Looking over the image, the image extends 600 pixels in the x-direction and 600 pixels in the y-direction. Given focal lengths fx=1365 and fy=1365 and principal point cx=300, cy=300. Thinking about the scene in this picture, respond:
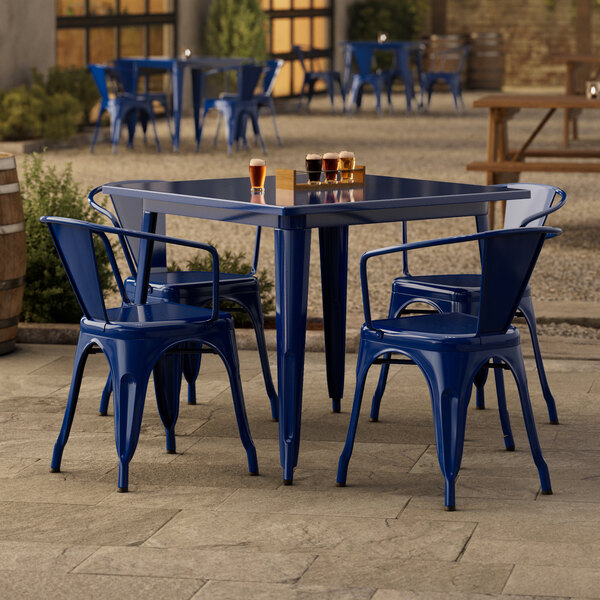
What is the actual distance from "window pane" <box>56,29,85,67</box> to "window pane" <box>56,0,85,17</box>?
17 centimetres

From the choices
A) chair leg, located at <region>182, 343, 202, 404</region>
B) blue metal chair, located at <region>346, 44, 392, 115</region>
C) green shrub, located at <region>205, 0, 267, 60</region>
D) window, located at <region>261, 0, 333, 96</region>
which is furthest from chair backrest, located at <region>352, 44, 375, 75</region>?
chair leg, located at <region>182, 343, 202, 404</region>

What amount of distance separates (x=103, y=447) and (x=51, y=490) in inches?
15.1

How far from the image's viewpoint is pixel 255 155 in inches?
437

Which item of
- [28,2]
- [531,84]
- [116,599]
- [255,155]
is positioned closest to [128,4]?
[28,2]

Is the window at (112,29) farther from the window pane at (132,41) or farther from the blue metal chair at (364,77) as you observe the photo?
the blue metal chair at (364,77)

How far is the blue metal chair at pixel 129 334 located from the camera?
3.26 metres

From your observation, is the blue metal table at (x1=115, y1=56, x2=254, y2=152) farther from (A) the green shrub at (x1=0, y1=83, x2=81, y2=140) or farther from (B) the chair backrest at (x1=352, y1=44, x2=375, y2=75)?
(B) the chair backrest at (x1=352, y1=44, x2=375, y2=75)

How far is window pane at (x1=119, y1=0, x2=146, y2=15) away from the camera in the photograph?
1439 cm

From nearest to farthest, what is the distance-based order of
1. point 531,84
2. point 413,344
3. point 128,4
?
point 413,344 → point 128,4 → point 531,84

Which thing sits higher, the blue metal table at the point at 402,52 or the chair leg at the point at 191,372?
the blue metal table at the point at 402,52

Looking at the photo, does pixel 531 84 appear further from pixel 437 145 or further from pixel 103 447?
pixel 103 447

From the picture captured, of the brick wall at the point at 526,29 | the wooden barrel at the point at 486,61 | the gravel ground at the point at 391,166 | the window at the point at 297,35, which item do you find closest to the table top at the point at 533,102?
the gravel ground at the point at 391,166

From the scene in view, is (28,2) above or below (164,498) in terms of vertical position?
above

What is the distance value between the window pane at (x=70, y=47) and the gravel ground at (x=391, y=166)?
1103 millimetres
